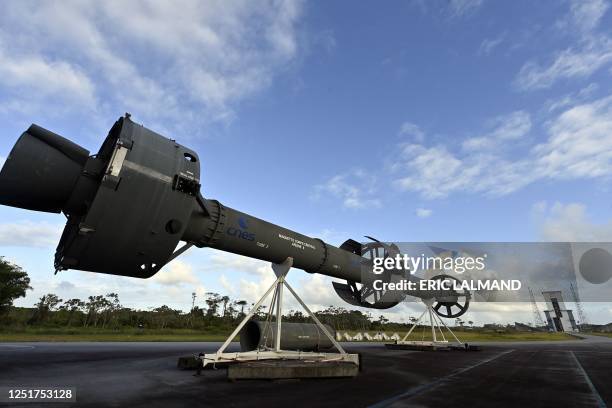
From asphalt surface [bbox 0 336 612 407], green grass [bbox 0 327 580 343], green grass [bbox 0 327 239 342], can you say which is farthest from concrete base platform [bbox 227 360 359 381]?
green grass [bbox 0 327 239 342]

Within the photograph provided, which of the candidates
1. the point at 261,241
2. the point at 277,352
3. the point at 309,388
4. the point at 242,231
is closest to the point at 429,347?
the point at 277,352

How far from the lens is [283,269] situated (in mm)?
14039

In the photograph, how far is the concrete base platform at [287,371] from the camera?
10614mm

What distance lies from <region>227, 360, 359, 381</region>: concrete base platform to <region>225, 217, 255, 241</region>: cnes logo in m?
4.05

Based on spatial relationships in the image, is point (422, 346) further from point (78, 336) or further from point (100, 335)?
point (100, 335)

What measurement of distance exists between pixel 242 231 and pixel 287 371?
4.69 meters

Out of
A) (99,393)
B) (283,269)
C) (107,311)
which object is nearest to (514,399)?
(283,269)

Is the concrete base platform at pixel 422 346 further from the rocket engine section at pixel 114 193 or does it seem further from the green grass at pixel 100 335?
the rocket engine section at pixel 114 193

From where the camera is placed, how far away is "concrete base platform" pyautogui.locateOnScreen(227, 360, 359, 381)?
34.8 ft

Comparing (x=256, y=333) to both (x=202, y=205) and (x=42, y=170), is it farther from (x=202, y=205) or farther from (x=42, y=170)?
(x=42, y=170)

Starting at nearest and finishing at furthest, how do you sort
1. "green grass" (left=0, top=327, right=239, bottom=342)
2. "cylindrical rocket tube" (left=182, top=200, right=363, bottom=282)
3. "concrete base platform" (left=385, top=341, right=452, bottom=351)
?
"cylindrical rocket tube" (left=182, top=200, right=363, bottom=282)
"concrete base platform" (left=385, top=341, right=452, bottom=351)
"green grass" (left=0, top=327, right=239, bottom=342)

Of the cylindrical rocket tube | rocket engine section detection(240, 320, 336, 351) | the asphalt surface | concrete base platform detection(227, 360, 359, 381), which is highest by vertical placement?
the cylindrical rocket tube

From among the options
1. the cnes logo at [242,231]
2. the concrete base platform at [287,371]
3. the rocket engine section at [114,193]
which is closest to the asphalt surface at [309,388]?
the concrete base platform at [287,371]

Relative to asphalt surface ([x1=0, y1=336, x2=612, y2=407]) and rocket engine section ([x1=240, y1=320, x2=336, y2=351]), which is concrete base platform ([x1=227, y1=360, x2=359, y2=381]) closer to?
asphalt surface ([x1=0, y1=336, x2=612, y2=407])
